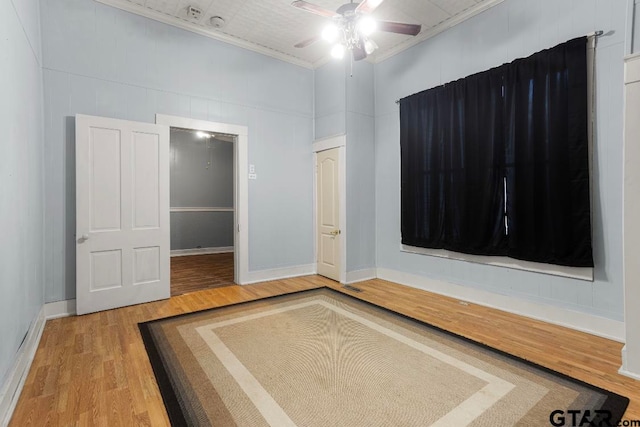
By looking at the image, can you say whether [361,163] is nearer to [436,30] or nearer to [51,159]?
[436,30]

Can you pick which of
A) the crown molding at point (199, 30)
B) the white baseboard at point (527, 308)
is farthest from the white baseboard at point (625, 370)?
the crown molding at point (199, 30)

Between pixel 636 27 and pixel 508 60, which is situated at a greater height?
pixel 508 60

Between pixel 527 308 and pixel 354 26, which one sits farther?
pixel 527 308

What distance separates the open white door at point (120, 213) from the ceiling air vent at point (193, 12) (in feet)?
4.92

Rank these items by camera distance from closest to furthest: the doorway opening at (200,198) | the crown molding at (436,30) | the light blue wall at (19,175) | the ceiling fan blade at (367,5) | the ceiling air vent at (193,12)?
the light blue wall at (19,175)
the ceiling fan blade at (367,5)
the crown molding at (436,30)
the ceiling air vent at (193,12)
the doorway opening at (200,198)

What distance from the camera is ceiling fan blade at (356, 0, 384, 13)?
253cm

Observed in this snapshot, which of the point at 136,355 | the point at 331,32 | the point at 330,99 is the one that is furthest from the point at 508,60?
the point at 136,355

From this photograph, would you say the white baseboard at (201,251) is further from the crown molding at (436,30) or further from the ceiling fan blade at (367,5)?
the ceiling fan blade at (367,5)

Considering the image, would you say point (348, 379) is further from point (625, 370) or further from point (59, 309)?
point (59, 309)

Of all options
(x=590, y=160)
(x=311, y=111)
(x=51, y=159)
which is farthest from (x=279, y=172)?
(x=590, y=160)

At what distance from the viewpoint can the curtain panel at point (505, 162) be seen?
2904 millimetres

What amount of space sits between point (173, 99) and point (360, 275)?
3.71 meters

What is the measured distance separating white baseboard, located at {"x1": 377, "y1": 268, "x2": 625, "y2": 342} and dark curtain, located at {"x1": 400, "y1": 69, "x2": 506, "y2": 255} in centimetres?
52

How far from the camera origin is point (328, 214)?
5.08 m
